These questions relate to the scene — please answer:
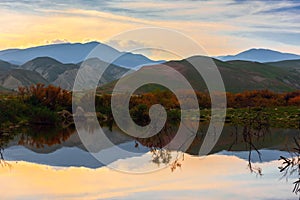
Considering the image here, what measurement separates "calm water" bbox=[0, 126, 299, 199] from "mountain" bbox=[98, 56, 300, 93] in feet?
188

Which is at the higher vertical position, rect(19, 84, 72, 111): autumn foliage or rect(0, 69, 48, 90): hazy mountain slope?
rect(19, 84, 72, 111): autumn foliage

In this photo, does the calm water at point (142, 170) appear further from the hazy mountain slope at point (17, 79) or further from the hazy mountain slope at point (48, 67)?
the hazy mountain slope at point (48, 67)

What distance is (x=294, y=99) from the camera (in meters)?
46.6

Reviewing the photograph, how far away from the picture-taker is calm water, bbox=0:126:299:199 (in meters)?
11.3

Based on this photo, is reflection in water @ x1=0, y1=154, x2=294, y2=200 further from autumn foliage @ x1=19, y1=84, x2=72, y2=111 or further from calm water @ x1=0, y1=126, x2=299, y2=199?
autumn foliage @ x1=19, y1=84, x2=72, y2=111

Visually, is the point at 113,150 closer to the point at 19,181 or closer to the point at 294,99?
the point at 19,181

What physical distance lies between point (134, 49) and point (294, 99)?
30139 mm

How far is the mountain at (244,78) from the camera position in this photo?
84887 millimetres

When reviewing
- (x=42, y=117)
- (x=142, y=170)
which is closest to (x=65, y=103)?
(x=42, y=117)

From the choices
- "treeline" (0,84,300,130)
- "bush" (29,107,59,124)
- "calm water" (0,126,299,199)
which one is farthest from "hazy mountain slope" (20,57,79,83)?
"calm water" (0,126,299,199)

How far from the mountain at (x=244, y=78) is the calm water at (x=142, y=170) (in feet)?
188

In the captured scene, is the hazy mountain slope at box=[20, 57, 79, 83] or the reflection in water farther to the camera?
the hazy mountain slope at box=[20, 57, 79, 83]

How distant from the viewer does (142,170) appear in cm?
1478

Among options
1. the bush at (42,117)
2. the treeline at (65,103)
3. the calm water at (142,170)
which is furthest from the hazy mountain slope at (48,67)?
the calm water at (142,170)
